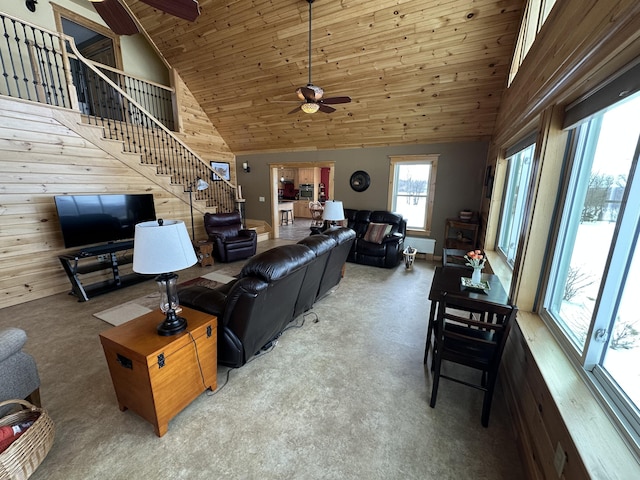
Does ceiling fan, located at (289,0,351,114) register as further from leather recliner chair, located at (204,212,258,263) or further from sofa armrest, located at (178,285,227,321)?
leather recliner chair, located at (204,212,258,263)

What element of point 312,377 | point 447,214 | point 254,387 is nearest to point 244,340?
point 254,387

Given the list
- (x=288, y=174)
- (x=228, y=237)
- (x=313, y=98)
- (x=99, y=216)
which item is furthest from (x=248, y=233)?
(x=288, y=174)

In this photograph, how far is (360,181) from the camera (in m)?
6.09

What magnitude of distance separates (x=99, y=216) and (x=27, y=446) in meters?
3.38

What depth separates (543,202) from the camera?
1.89m

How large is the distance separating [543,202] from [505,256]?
1.78 metres

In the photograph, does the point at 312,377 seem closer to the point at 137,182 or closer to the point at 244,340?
the point at 244,340

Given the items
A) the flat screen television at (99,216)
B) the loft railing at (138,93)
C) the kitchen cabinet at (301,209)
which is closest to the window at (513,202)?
the flat screen television at (99,216)

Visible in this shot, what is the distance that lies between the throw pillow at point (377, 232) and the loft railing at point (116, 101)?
383cm

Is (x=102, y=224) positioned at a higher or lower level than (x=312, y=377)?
higher

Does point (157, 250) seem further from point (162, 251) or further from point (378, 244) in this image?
point (378, 244)

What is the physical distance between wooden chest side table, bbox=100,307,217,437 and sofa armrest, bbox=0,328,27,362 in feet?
1.55

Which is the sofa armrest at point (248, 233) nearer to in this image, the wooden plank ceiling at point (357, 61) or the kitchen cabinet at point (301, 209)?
the wooden plank ceiling at point (357, 61)

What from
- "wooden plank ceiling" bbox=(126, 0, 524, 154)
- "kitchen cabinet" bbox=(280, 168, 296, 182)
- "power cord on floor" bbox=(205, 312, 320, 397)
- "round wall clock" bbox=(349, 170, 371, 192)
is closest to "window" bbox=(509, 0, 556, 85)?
"wooden plank ceiling" bbox=(126, 0, 524, 154)
